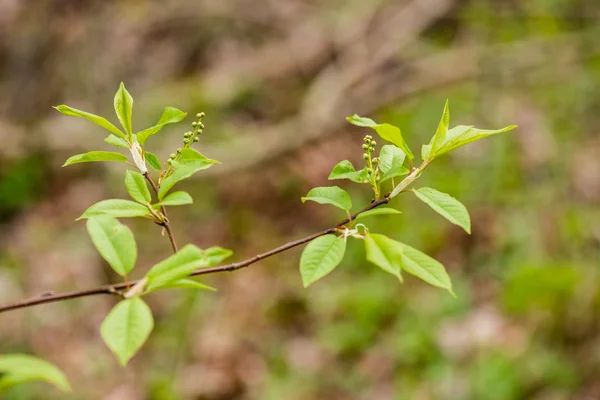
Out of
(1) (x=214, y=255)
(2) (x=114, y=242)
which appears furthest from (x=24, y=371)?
(1) (x=214, y=255)

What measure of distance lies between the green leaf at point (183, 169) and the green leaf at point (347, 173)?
153 mm

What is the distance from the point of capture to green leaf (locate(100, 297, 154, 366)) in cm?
51

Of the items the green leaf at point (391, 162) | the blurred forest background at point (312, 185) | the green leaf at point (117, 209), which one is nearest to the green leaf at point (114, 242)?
the green leaf at point (117, 209)

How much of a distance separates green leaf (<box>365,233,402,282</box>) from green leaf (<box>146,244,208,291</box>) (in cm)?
18

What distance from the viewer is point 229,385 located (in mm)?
2107

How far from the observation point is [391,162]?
26.5 inches

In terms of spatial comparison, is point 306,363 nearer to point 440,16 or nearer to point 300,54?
point 300,54

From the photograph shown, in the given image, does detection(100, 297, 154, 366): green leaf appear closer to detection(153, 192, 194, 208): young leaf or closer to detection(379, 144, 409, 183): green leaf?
detection(153, 192, 194, 208): young leaf

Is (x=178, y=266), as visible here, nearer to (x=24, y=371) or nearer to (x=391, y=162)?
(x=391, y=162)

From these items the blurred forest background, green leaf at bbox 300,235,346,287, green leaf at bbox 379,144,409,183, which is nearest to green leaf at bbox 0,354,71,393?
green leaf at bbox 300,235,346,287

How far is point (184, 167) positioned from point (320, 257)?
19 cm

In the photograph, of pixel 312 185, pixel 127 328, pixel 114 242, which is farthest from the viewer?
pixel 312 185

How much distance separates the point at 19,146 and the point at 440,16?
3091 mm

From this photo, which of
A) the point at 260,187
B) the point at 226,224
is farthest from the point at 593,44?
the point at 226,224
